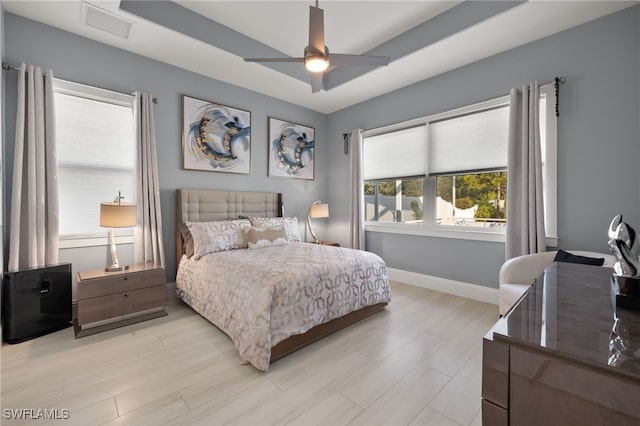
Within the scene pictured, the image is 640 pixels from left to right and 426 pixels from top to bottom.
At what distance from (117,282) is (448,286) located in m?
3.80

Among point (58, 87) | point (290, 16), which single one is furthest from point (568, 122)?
point (58, 87)

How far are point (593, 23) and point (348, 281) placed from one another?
3.41 metres

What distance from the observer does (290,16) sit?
9.98 ft

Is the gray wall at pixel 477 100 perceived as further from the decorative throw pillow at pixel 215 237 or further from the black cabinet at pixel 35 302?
the decorative throw pillow at pixel 215 237

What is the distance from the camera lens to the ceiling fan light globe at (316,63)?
2170 millimetres

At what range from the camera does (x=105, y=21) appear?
105 inches

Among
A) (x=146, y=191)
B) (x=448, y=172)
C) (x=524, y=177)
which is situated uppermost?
(x=448, y=172)

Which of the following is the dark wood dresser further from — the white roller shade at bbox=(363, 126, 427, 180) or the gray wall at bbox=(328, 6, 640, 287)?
the white roller shade at bbox=(363, 126, 427, 180)

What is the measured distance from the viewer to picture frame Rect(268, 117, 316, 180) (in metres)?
4.53

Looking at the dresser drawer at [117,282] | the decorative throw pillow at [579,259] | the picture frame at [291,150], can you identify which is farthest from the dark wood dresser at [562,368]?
the picture frame at [291,150]

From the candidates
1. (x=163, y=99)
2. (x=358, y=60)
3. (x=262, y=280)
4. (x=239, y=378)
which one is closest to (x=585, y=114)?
(x=358, y=60)

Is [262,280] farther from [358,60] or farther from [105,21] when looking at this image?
[105,21]

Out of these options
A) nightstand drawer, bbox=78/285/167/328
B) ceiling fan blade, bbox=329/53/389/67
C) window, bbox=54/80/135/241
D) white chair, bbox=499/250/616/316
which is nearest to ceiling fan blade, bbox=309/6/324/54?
ceiling fan blade, bbox=329/53/389/67

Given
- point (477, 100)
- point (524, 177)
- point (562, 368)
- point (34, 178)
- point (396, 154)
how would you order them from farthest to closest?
point (396, 154) < point (477, 100) < point (524, 177) < point (34, 178) < point (562, 368)
